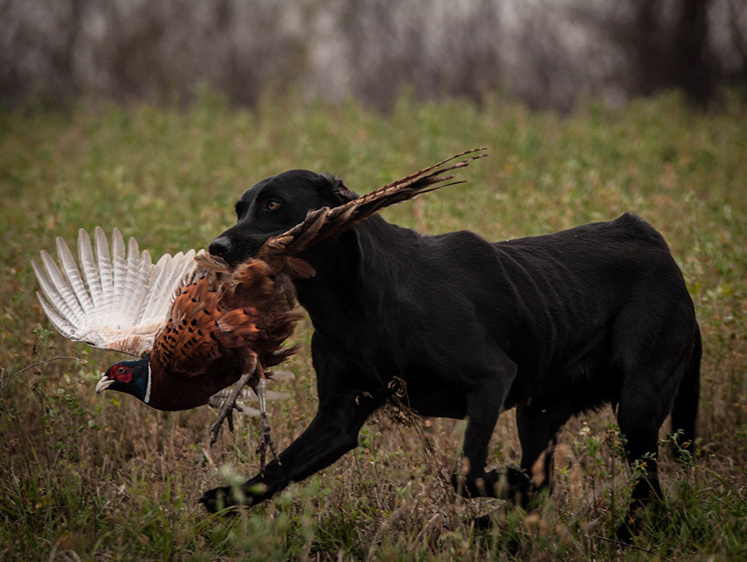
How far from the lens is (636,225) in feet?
12.1

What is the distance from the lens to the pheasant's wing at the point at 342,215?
8.90ft

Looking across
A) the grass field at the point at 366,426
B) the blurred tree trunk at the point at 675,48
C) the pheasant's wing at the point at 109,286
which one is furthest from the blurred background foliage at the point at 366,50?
the pheasant's wing at the point at 109,286

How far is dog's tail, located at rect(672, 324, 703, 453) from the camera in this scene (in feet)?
12.0

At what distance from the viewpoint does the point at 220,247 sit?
2764mm

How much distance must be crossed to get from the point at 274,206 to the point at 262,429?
2.72ft

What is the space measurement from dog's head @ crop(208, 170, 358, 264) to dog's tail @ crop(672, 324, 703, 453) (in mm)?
1830

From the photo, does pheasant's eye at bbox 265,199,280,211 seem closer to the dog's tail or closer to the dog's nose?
the dog's nose

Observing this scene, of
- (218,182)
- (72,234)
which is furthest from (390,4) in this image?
(72,234)

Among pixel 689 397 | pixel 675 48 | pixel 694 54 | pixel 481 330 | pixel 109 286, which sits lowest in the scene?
pixel 689 397

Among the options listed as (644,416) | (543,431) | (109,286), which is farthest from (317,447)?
(109,286)

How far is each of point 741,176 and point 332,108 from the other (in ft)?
19.3

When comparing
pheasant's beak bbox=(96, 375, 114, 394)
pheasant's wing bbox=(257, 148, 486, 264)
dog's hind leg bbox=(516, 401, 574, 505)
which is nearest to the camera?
pheasant's wing bbox=(257, 148, 486, 264)

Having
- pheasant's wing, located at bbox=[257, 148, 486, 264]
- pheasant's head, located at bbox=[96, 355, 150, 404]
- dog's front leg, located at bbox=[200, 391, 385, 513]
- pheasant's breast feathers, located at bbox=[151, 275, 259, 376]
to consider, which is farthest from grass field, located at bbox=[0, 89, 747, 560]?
pheasant's wing, located at bbox=[257, 148, 486, 264]

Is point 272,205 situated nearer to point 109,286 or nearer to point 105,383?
point 105,383
